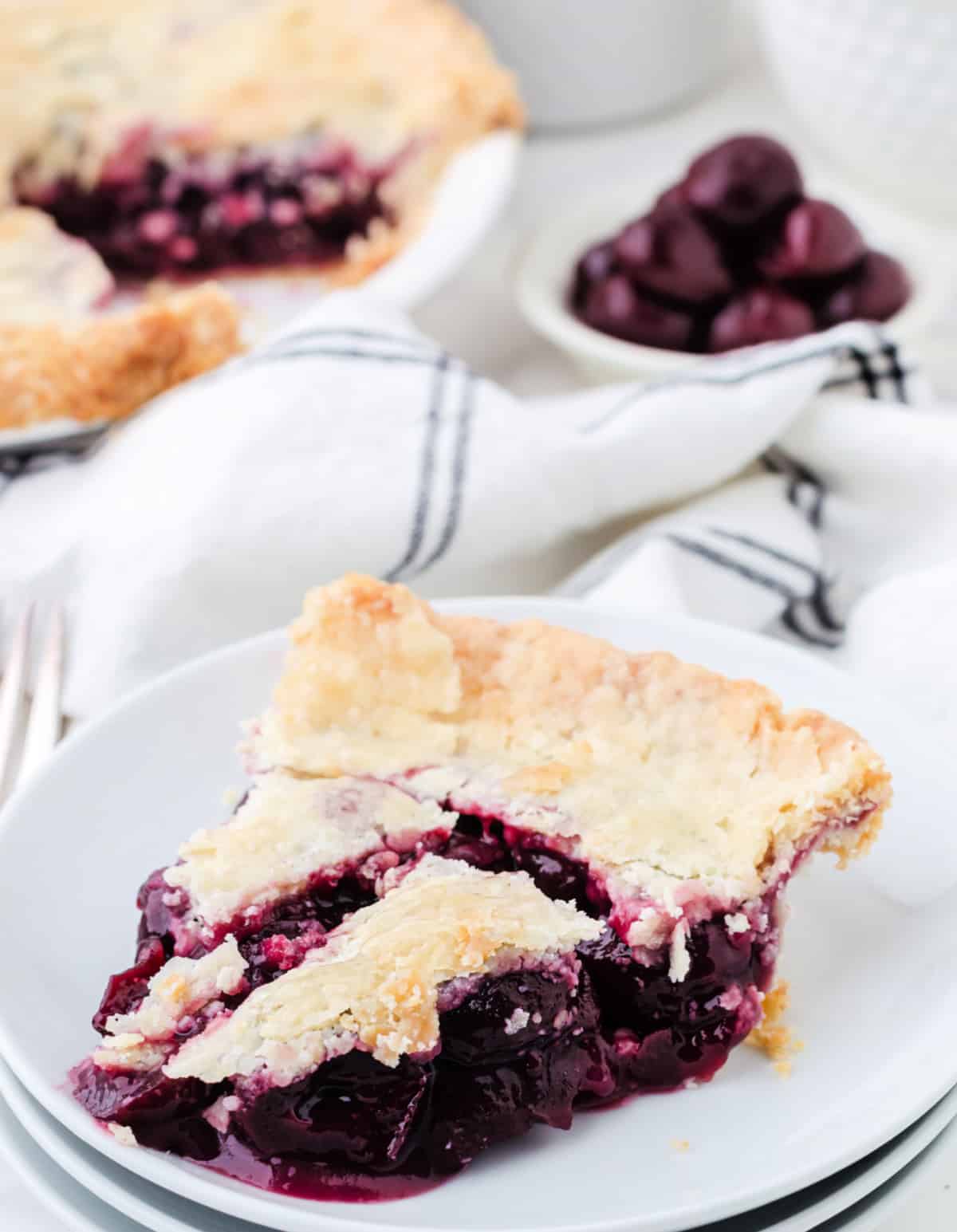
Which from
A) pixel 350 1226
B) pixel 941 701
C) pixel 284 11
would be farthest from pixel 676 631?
pixel 284 11

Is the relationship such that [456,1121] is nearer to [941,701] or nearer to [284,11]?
[941,701]

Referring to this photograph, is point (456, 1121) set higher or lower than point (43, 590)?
higher

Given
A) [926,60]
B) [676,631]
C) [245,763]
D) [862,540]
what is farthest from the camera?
[926,60]

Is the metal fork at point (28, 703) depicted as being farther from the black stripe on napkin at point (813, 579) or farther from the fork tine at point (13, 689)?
the black stripe on napkin at point (813, 579)

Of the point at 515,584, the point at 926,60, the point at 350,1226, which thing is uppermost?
the point at 926,60

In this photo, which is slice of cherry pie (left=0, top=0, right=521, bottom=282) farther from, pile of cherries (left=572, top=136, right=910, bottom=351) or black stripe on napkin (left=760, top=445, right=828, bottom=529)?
black stripe on napkin (left=760, top=445, right=828, bottom=529)

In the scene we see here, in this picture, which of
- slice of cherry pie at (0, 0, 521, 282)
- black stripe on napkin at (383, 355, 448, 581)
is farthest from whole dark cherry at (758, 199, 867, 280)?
slice of cherry pie at (0, 0, 521, 282)

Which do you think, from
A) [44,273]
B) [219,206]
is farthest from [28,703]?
[219,206]

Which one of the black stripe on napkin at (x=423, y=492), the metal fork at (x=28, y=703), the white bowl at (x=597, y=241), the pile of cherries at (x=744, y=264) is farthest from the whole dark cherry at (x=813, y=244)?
the metal fork at (x=28, y=703)

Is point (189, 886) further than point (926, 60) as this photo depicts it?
No
